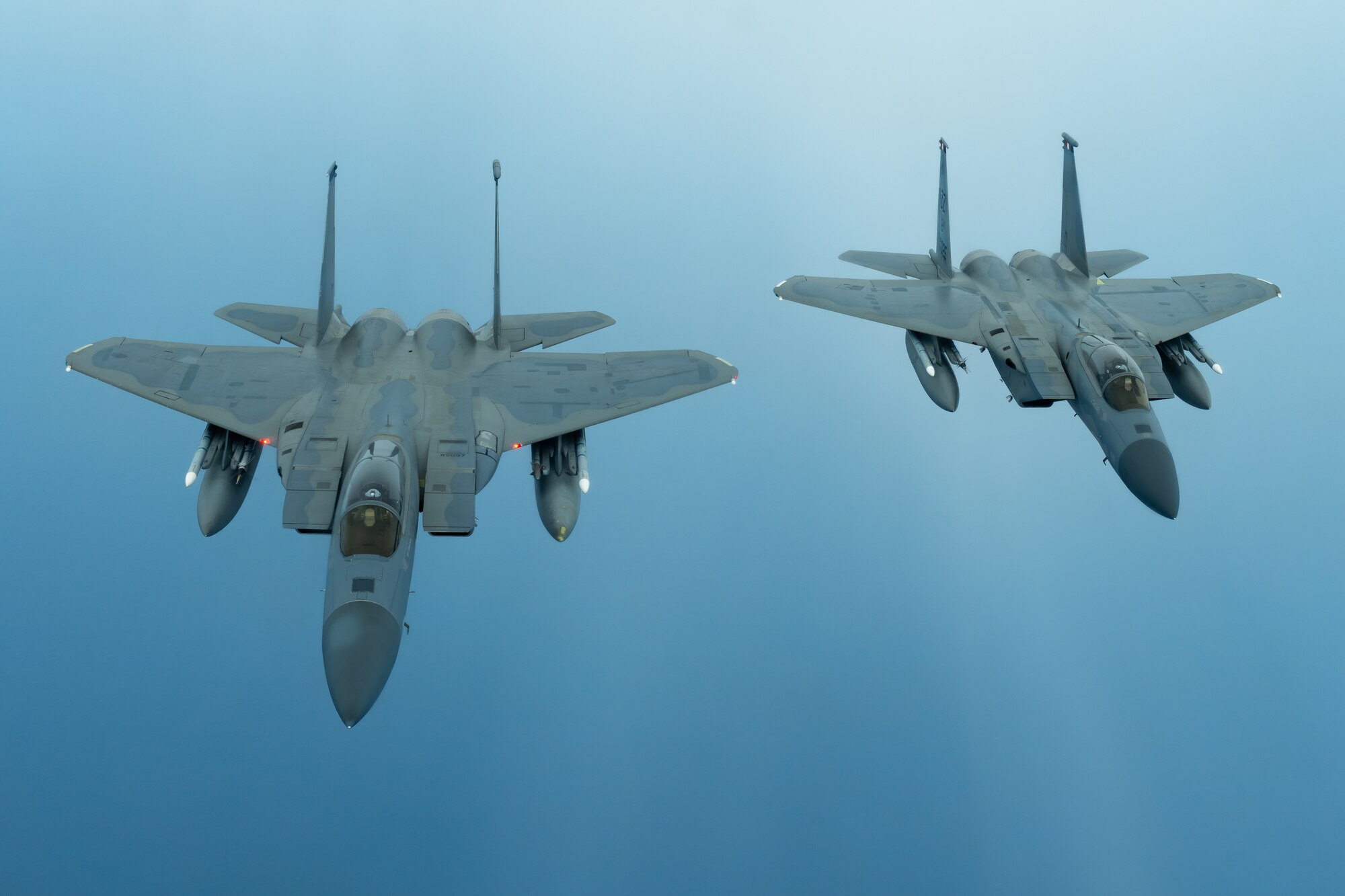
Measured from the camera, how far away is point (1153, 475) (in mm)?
13211

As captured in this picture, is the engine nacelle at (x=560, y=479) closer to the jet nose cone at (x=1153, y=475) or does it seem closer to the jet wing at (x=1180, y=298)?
the jet nose cone at (x=1153, y=475)

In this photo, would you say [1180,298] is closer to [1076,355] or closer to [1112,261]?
[1112,261]

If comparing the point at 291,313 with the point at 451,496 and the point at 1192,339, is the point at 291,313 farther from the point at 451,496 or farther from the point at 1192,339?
the point at 1192,339

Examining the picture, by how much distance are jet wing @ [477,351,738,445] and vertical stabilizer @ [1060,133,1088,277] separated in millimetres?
6846

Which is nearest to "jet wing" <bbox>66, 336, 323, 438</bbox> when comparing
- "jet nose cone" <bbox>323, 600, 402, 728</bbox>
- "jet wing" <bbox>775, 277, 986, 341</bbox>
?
"jet nose cone" <bbox>323, 600, 402, 728</bbox>

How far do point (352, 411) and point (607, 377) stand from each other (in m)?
3.52

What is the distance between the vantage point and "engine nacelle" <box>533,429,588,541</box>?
42.4 feet

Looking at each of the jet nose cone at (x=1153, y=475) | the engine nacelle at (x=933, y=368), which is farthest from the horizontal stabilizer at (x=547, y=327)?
the jet nose cone at (x=1153, y=475)

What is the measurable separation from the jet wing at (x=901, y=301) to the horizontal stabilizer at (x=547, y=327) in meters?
3.10

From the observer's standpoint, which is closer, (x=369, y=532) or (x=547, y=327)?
(x=369, y=532)

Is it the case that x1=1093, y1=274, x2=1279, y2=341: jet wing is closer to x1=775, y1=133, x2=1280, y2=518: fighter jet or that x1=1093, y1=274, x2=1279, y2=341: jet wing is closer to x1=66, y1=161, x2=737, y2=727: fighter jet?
x1=775, y1=133, x2=1280, y2=518: fighter jet

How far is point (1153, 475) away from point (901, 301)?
529cm

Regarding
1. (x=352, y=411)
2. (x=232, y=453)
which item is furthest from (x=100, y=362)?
(x=352, y=411)

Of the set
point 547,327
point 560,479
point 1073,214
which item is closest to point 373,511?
point 560,479
